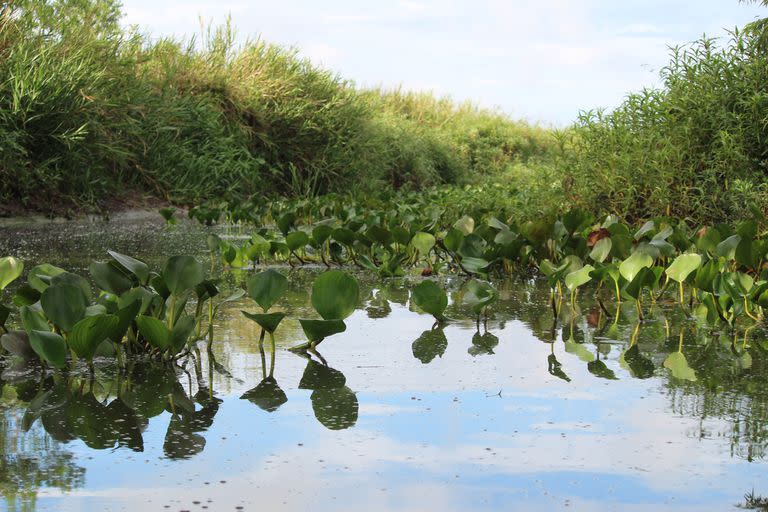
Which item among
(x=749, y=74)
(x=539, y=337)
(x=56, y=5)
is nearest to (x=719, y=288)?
(x=539, y=337)

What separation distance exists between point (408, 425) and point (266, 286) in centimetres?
114

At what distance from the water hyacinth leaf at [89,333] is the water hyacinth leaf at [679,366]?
1706 millimetres

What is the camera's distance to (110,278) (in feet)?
10.7

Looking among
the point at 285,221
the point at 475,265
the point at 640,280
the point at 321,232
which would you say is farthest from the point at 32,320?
the point at 285,221

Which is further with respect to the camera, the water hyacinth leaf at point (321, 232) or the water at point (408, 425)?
the water hyacinth leaf at point (321, 232)

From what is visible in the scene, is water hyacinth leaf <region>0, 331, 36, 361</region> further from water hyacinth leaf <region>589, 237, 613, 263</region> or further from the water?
water hyacinth leaf <region>589, 237, 613, 263</region>

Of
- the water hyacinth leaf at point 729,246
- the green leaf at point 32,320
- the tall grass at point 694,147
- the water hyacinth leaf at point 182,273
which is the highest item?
the tall grass at point 694,147

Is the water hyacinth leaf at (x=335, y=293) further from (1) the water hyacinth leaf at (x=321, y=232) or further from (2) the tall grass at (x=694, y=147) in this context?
(2) the tall grass at (x=694, y=147)

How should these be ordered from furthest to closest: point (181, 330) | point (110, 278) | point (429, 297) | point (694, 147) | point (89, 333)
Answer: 1. point (694, 147)
2. point (429, 297)
3. point (110, 278)
4. point (181, 330)
5. point (89, 333)

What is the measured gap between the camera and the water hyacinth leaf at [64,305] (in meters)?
2.85

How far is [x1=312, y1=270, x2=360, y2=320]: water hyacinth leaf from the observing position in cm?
320

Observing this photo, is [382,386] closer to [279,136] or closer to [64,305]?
[64,305]

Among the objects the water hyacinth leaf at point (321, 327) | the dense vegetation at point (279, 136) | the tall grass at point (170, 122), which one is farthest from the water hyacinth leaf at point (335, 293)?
the tall grass at point (170, 122)

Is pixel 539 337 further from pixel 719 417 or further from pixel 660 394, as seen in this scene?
pixel 719 417
